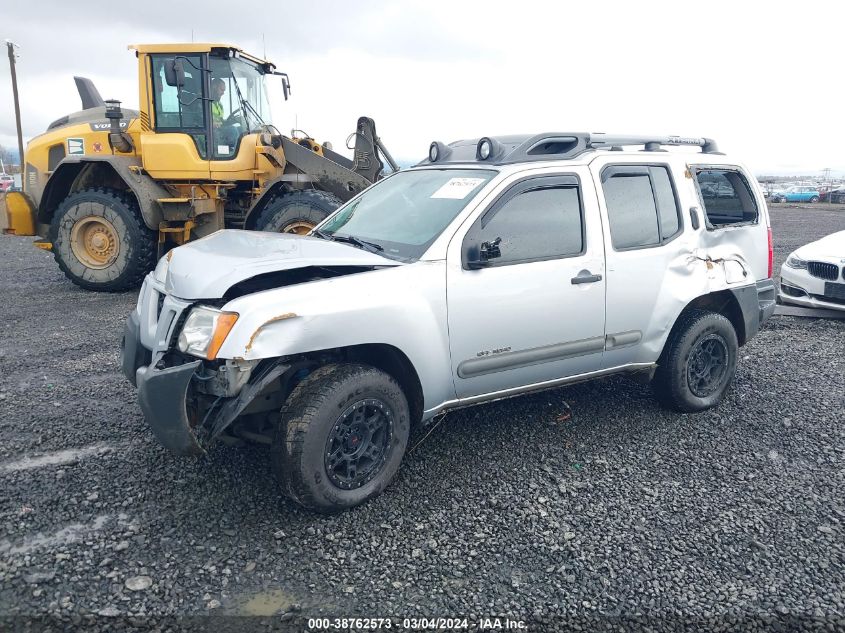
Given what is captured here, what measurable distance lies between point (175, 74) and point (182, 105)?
0.69 meters

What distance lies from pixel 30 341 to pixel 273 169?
13.2 ft

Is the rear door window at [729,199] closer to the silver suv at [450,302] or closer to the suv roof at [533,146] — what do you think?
the silver suv at [450,302]

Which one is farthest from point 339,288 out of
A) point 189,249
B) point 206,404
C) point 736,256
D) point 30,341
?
point 30,341

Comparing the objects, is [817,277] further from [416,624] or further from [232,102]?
[232,102]

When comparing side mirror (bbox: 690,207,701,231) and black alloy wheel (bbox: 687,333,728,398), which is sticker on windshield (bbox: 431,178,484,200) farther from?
black alloy wheel (bbox: 687,333,728,398)

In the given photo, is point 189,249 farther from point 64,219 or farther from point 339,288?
point 64,219

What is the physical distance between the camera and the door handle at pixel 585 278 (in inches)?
158

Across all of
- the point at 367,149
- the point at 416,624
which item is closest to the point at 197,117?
the point at 367,149

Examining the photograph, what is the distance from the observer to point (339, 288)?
331 cm

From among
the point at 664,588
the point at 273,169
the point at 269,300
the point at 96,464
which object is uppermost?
the point at 273,169

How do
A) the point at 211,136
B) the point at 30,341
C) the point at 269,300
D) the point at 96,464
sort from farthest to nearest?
the point at 211,136
the point at 30,341
the point at 96,464
the point at 269,300

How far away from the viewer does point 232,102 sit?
8.98 meters

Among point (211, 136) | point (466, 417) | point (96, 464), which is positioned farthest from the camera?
point (211, 136)

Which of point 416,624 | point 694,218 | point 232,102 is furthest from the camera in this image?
point 232,102
